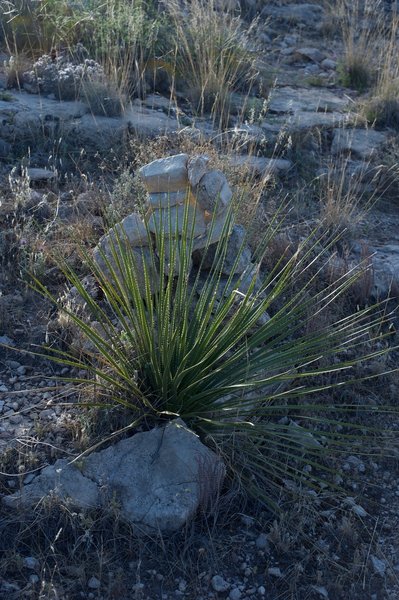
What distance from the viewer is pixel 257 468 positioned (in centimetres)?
312

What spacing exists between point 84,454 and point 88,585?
1.62 ft

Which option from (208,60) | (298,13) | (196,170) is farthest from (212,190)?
(298,13)

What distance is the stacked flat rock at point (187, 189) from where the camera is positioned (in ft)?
11.7

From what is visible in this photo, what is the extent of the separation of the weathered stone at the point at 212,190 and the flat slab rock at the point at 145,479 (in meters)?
1.05

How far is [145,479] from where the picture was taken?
291cm

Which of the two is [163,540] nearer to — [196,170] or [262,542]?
[262,542]

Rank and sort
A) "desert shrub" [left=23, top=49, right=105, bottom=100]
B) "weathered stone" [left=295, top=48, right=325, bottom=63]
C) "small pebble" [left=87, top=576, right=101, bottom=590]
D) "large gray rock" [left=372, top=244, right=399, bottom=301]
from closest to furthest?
"small pebble" [left=87, top=576, right=101, bottom=590] → "large gray rock" [left=372, top=244, right=399, bottom=301] → "desert shrub" [left=23, top=49, right=105, bottom=100] → "weathered stone" [left=295, top=48, right=325, bottom=63]

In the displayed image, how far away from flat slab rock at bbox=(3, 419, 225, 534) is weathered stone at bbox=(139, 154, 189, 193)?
1120mm

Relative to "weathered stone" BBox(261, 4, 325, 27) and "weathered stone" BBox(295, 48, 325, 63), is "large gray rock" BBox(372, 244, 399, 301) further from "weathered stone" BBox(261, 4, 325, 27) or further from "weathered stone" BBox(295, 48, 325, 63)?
"weathered stone" BBox(261, 4, 325, 27)

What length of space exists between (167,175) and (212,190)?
8.2 inches

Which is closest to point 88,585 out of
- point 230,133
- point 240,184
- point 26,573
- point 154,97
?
point 26,573

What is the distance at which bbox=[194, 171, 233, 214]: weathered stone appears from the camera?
3551 millimetres

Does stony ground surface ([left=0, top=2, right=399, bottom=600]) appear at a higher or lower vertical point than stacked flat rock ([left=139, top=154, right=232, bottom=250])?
lower

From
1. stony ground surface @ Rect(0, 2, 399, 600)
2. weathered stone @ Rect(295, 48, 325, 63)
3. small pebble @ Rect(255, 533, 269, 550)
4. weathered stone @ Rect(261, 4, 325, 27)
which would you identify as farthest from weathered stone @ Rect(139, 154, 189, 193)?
weathered stone @ Rect(261, 4, 325, 27)
